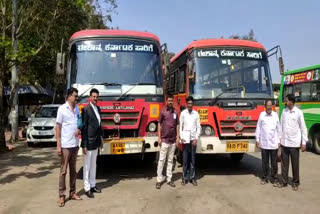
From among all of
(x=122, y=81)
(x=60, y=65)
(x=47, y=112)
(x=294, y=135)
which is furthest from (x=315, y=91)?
(x=47, y=112)

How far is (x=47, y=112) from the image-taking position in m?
15.1

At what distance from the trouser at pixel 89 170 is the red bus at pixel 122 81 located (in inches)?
26.5

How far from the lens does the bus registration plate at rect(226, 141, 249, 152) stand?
751 centimetres

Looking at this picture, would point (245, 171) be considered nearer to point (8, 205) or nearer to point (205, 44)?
point (205, 44)

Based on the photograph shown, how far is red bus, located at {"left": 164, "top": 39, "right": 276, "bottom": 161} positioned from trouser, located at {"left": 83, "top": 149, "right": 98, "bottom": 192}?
2.40 m

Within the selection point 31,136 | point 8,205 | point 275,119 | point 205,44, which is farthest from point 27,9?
point 275,119

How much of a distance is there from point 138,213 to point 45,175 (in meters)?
3.82

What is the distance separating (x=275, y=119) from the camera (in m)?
7.06

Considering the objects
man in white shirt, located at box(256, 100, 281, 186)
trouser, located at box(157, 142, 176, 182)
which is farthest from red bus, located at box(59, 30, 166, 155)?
man in white shirt, located at box(256, 100, 281, 186)

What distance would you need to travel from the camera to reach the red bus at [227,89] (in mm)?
7566

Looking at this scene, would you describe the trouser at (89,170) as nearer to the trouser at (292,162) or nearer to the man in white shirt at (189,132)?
the man in white shirt at (189,132)

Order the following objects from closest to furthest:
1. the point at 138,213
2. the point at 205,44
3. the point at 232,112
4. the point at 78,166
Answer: the point at 138,213
the point at 232,112
the point at 205,44
the point at 78,166

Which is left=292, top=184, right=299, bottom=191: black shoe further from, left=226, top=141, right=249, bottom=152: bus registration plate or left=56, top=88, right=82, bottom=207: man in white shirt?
left=56, top=88, right=82, bottom=207: man in white shirt

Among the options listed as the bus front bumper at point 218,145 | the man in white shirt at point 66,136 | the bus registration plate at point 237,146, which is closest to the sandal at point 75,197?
the man in white shirt at point 66,136
